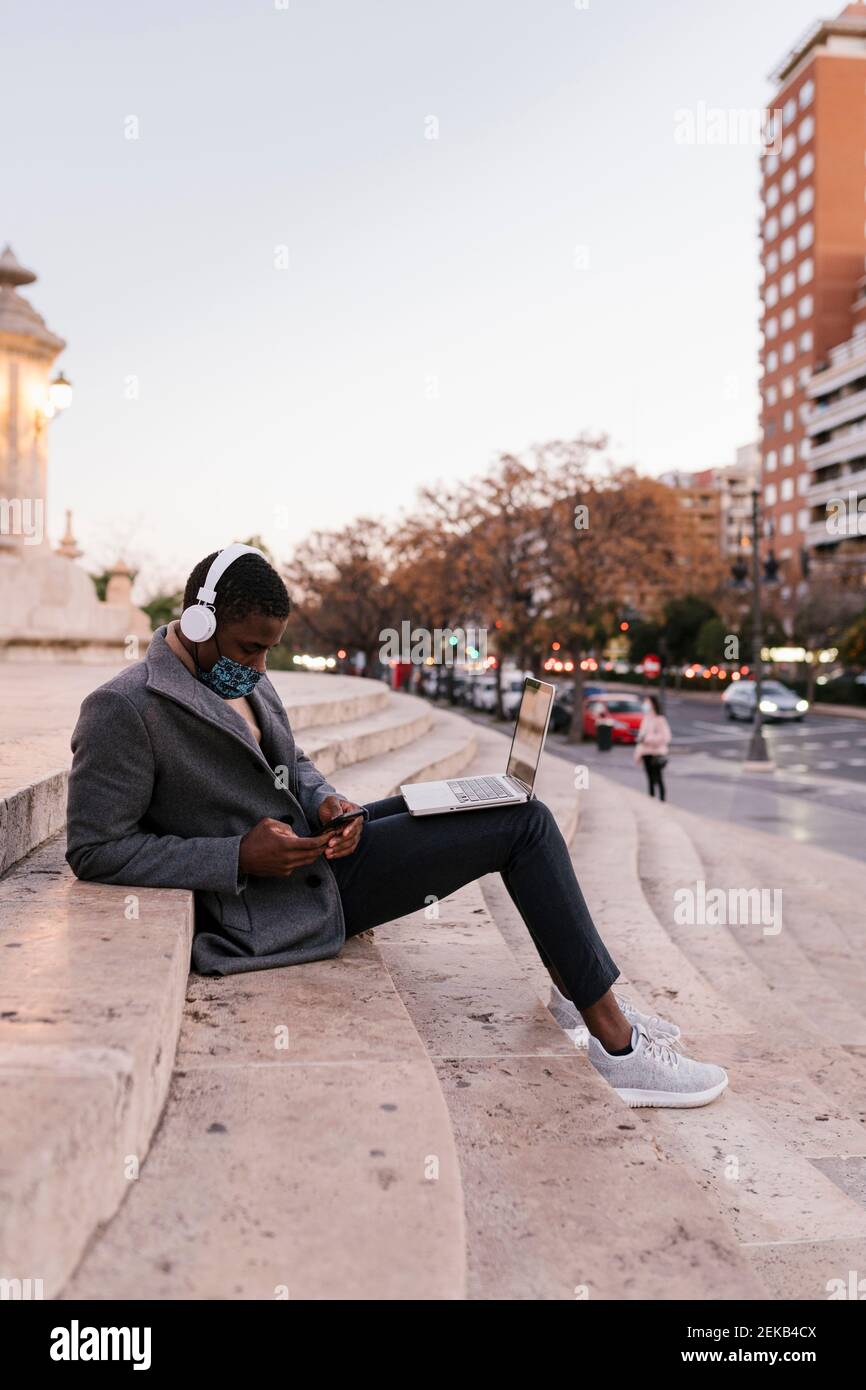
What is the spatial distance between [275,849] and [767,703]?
33050 mm

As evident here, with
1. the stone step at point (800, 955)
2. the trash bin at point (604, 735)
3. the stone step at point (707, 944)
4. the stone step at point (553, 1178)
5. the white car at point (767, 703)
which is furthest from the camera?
the white car at point (767, 703)

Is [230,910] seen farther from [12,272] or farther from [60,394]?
[12,272]

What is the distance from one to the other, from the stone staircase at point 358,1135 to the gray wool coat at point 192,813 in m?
0.08

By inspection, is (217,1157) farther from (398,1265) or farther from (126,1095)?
(398,1265)

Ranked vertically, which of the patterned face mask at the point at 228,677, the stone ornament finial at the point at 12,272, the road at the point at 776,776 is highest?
the stone ornament finial at the point at 12,272

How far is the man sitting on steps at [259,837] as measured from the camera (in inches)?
102

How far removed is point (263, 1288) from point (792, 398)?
81.9 m

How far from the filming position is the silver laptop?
2914 millimetres

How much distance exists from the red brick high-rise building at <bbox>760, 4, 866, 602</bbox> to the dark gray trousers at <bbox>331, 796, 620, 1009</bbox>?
66.2 meters

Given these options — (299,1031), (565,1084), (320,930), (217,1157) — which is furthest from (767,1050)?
(217,1157)

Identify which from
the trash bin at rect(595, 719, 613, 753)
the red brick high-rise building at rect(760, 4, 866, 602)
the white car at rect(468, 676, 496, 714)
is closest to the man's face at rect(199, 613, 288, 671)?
the trash bin at rect(595, 719, 613, 753)

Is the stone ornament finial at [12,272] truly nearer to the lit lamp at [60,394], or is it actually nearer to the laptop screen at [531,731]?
the lit lamp at [60,394]

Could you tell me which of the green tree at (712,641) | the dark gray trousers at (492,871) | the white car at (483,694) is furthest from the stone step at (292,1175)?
the green tree at (712,641)

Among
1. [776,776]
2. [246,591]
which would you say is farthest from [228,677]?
[776,776]
